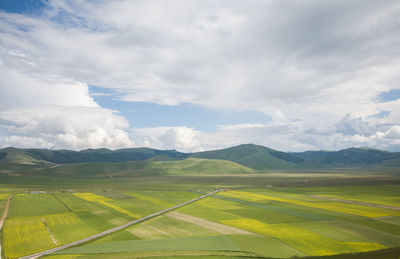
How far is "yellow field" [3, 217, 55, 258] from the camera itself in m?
52.3

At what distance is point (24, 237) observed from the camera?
199 feet

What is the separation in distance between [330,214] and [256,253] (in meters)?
48.2

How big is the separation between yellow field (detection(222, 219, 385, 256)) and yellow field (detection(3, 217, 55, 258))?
48.8 metres

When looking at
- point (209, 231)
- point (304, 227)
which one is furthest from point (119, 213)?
point (304, 227)

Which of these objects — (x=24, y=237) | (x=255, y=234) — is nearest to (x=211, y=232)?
(x=255, y=234)

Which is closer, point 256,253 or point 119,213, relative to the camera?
point 256,253

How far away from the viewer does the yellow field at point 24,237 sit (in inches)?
2058

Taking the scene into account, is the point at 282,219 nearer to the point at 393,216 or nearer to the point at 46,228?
the point at 393,216

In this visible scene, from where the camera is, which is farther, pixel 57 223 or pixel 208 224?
pixel 57 223

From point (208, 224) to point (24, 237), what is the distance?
47304mm

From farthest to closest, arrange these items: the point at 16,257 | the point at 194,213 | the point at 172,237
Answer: the point at 194,213
the point at 172,237
the point at 16,257

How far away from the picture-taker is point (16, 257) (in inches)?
1921

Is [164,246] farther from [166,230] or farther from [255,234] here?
[255,234]

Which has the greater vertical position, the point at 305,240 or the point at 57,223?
the point at 305,240
